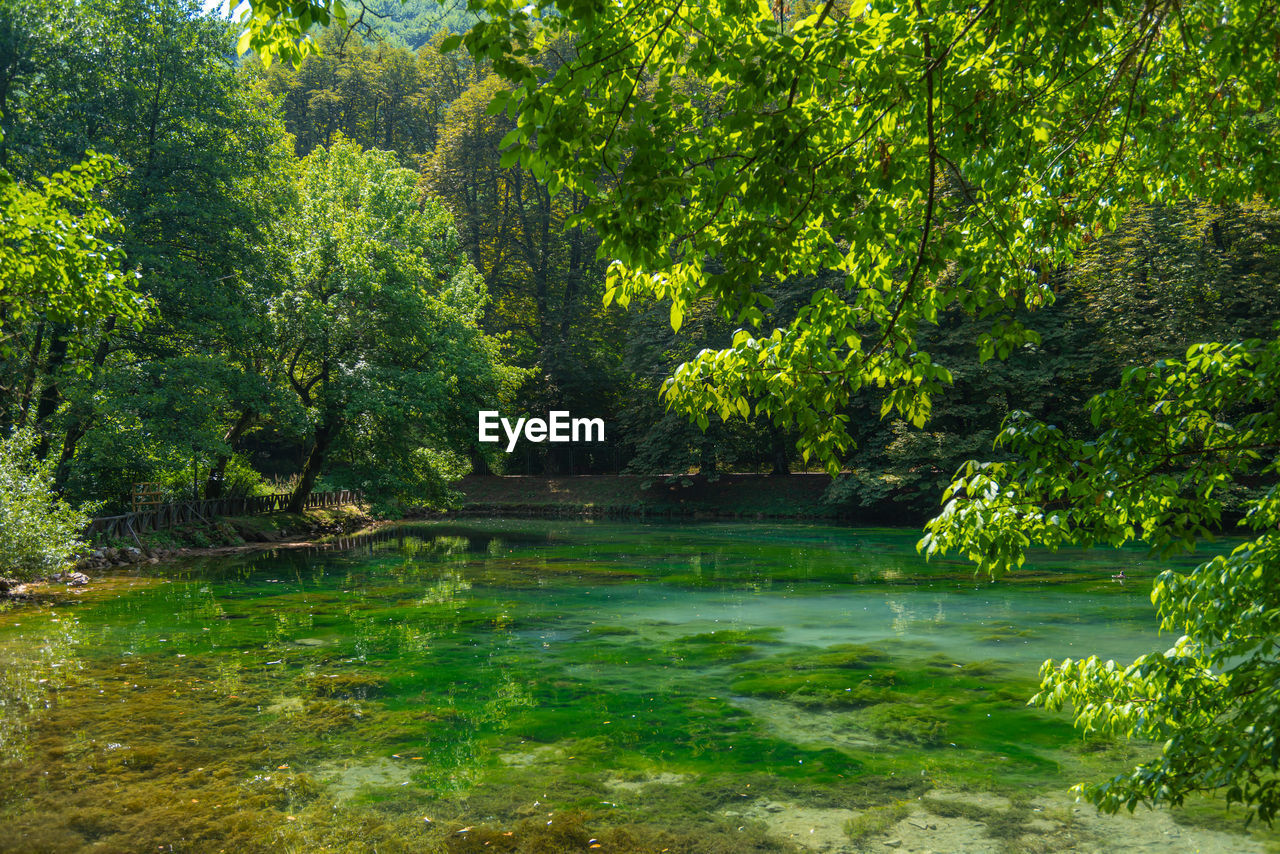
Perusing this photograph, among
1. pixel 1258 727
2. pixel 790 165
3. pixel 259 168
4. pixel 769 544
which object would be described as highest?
pixel 259 168

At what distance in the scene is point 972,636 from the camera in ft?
38.3

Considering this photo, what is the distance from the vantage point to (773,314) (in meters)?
32.6

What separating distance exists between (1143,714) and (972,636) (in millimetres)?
8439

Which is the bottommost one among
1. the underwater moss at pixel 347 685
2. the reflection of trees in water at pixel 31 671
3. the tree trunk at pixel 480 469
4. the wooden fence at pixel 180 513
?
the underwater moss at pixel 347 685

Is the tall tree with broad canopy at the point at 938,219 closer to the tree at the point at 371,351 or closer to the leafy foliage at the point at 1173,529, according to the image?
the leafy foliage at the point at 1173,529

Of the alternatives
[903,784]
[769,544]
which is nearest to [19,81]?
[769,544]

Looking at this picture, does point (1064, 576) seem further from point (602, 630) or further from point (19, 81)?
point (19, 81)

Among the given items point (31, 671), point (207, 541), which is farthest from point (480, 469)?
point (31, 671)

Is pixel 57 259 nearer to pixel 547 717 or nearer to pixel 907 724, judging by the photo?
pixel 547 717

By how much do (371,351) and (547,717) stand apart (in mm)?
20195

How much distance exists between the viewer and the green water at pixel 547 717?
5582mm

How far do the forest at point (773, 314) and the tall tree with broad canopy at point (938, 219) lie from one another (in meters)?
0.02

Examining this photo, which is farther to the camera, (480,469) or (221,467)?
(480,469)

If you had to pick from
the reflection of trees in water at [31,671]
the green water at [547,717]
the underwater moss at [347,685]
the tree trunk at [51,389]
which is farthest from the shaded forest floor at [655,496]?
the underwater moss at [347,685]
